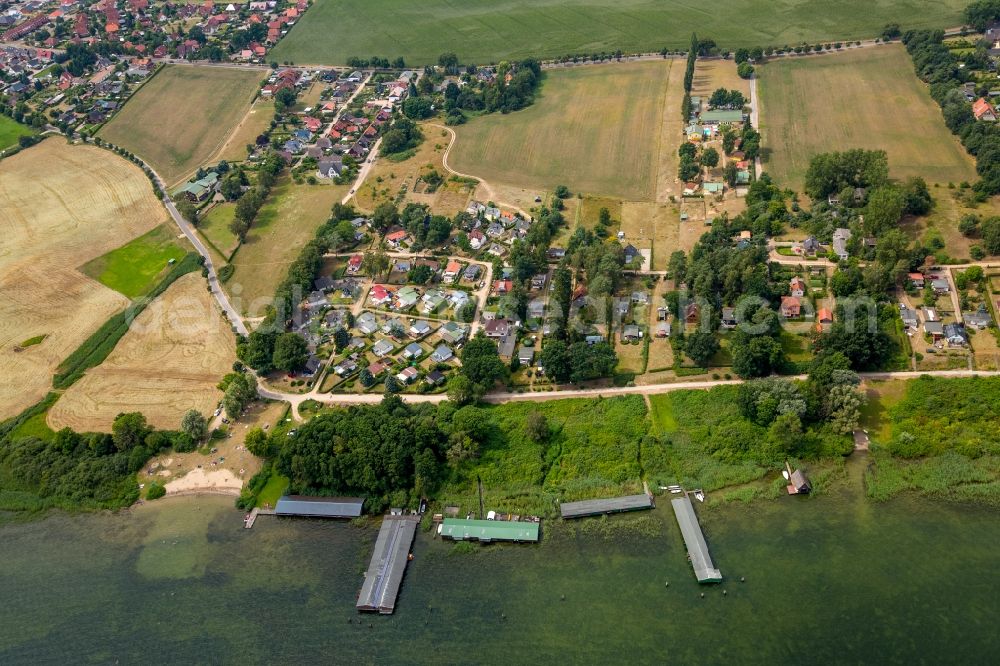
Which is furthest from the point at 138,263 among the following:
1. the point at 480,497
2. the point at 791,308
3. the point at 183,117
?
the point at 791,308

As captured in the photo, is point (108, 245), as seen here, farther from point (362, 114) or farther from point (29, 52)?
point (29, 52)

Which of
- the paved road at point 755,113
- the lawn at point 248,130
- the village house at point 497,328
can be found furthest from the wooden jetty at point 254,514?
the paved road at point 755,113

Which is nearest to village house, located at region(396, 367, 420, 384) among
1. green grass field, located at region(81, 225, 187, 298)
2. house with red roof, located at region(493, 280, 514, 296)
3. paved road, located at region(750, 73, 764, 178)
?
house with red roof, located at region(493, 280, 514, 296)

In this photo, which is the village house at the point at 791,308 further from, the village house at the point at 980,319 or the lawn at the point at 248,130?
the lawn at the point at 248,130

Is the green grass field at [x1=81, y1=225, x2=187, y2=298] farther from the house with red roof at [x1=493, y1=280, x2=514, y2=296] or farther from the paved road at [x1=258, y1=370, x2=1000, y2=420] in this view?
the house with red roof at [x1=493, y1=280, x2=514, y2=296]

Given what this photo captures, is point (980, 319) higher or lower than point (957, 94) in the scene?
lower

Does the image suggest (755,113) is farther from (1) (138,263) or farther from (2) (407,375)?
(1) (138,263)

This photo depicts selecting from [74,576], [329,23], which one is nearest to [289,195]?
[74,576]
